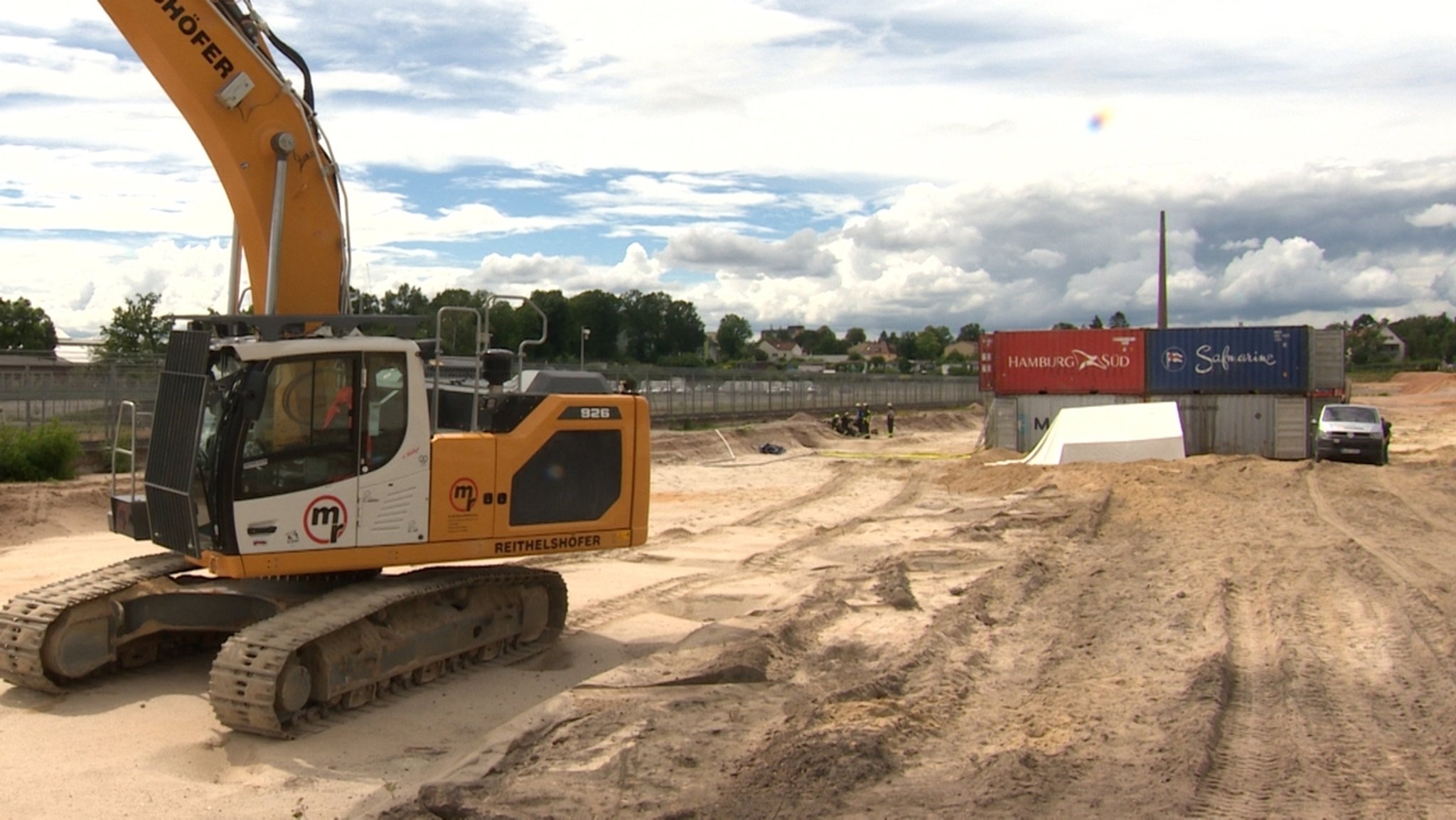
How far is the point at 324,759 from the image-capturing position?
291 inches

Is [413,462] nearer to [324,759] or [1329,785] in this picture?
[324,759]

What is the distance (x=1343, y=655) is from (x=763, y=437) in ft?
106

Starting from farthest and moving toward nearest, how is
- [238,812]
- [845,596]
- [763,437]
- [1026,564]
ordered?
[763,437] < [1026,564] < [845,596] < [238,812]

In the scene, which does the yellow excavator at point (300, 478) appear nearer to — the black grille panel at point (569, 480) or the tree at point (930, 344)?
the black grille panel at point (569, 480)

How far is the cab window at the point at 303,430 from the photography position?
7.95m

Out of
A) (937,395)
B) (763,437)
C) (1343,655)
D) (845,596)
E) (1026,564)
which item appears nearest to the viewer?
(1343,655)

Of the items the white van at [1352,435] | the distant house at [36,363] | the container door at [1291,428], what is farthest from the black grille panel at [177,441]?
the container door at [1291,428]

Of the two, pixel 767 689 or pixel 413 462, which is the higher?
pixel 413 462

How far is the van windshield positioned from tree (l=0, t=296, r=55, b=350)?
Result: 138ft

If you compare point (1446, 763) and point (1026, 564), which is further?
point (1026, 564)

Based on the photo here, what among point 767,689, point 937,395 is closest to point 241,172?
point 767,689

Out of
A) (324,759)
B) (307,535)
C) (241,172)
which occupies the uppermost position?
(241,172)

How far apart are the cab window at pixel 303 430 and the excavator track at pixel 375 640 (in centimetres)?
86

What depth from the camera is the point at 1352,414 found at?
106 feet
